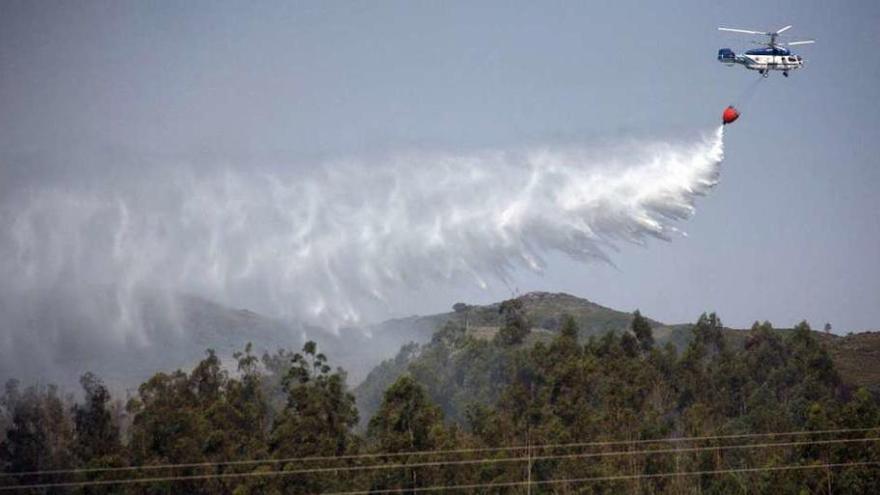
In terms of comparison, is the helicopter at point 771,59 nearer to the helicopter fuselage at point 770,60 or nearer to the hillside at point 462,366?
the helicopter fuselage at point 770,60

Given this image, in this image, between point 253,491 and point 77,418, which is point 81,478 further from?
point 77,418

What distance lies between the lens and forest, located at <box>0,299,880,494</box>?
236 ft

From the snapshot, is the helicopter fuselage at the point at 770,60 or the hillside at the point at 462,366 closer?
the helicopter fuselage at the point at 770,60

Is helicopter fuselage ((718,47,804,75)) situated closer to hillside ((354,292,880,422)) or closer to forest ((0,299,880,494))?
forest ((0,299,880,494))

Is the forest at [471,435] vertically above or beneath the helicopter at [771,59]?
beneath

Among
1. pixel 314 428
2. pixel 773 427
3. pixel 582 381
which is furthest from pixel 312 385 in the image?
pixel 773 427

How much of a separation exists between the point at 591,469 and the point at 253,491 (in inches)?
976

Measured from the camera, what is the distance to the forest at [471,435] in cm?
7194

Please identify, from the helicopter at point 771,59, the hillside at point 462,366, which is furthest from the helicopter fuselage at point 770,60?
the hillside at point 462,366

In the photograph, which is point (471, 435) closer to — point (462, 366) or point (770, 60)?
point (770, 60)

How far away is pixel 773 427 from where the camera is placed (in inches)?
4008

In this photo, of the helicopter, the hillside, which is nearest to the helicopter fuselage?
the helicopter

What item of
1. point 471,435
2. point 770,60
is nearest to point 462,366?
point 471,435

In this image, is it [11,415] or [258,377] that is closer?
[11,415]
